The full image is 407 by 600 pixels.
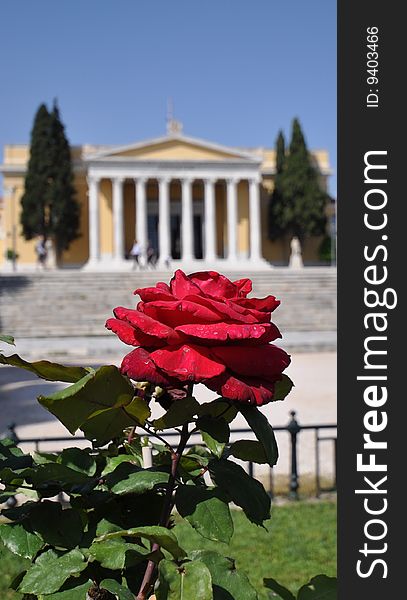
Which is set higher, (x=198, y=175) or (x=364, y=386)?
(x=198, y=175)

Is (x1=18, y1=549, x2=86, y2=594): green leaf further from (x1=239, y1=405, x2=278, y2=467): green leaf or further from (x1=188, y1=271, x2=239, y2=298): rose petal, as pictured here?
(x1=188, y1=271, x2=239, y2=298): rose petal

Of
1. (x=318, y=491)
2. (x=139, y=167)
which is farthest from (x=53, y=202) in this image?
(x=318, y=491)

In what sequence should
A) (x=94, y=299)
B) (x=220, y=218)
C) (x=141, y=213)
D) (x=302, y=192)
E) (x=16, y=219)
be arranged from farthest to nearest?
(x=220, y=218) → (x=16, y=219) → (x=141, y=213) → (x=302, y=192) → (x=94, y=299)

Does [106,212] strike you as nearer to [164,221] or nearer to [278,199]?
[164,221]

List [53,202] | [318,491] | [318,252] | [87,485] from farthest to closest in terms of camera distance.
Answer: [318,252], [53,202], [318,491], [87,485]

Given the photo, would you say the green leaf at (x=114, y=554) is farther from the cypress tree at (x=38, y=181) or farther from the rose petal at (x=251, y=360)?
the cypress tree at (x=38, y=181)

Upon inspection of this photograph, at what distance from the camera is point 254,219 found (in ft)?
133

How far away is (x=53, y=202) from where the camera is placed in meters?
36.6

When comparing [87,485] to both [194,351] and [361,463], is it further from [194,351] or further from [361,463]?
[361,463]

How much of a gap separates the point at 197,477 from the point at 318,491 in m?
5.18

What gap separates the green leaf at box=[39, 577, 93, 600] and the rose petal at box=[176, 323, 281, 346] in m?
0.41

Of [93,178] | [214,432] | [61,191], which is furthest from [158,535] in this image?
[93,178]

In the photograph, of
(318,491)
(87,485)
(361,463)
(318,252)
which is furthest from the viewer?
(318,252)

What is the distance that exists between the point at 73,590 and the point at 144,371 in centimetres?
36
